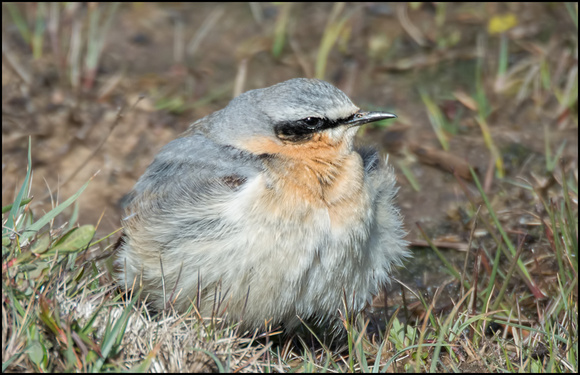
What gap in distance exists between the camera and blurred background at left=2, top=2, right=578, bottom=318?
249 inches

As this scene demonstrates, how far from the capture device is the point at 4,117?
6863 millimetres

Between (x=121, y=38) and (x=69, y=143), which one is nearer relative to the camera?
(x=69, y=143)

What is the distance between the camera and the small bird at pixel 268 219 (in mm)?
4012

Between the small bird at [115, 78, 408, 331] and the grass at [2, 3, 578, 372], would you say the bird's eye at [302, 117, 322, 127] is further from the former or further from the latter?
the grass at [2, 3, 578, 372]

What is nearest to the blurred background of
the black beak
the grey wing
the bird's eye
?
the grey wing

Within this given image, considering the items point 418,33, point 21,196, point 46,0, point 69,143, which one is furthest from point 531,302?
point 46,0

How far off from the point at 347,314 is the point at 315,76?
3528 mm

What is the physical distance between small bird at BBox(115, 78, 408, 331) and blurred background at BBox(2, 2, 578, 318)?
57.1 inches

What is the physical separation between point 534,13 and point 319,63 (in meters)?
2.40

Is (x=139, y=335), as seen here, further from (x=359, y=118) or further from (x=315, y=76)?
(x=315, y=76)

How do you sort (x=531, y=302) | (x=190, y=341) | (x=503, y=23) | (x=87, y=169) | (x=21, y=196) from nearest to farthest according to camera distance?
(x=190, y=341)
(x=21, y=196)
(x=531, y=302)
(x=87, y=169)
(x=503, y=23)

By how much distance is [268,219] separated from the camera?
3.98m

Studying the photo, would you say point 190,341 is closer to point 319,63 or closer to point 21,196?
point 21,196

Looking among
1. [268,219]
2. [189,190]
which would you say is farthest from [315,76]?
[268,219]
